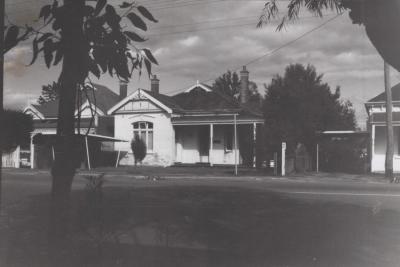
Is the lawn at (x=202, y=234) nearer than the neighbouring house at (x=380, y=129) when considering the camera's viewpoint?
Yes

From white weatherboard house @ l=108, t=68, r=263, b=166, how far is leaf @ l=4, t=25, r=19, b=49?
29101 millimetres

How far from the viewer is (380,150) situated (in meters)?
29.0

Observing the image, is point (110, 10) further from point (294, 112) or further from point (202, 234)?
point (294, 112)

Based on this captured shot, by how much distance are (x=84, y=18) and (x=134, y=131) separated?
31169 millimetres

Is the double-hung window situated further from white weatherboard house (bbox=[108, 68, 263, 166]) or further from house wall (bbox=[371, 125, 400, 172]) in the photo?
house wall (bbox=[371, 125, 400, 172])

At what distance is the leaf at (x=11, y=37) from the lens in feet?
10.4

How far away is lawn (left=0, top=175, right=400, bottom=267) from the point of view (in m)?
4.91

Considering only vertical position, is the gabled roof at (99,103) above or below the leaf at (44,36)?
above

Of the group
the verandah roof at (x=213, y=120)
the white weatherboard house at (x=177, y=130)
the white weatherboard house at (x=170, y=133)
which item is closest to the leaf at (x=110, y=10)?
the verandah roof at (x=213, y=120)

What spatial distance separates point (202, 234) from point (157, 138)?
26368 millimetres

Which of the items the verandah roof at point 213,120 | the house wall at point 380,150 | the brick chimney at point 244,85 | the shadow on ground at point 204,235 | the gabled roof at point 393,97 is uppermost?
the brick chimney at point 244,85

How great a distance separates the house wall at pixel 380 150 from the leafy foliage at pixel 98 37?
26.5 m

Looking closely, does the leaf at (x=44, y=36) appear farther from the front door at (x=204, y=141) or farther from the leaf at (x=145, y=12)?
the front door at (x=204, y=141)

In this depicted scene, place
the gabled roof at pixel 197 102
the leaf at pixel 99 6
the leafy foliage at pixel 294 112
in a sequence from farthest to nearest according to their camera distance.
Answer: the gabled roof at pixel 197 102
the leafy foliage at pixel 294 112
the leaf at pixel 99 6
